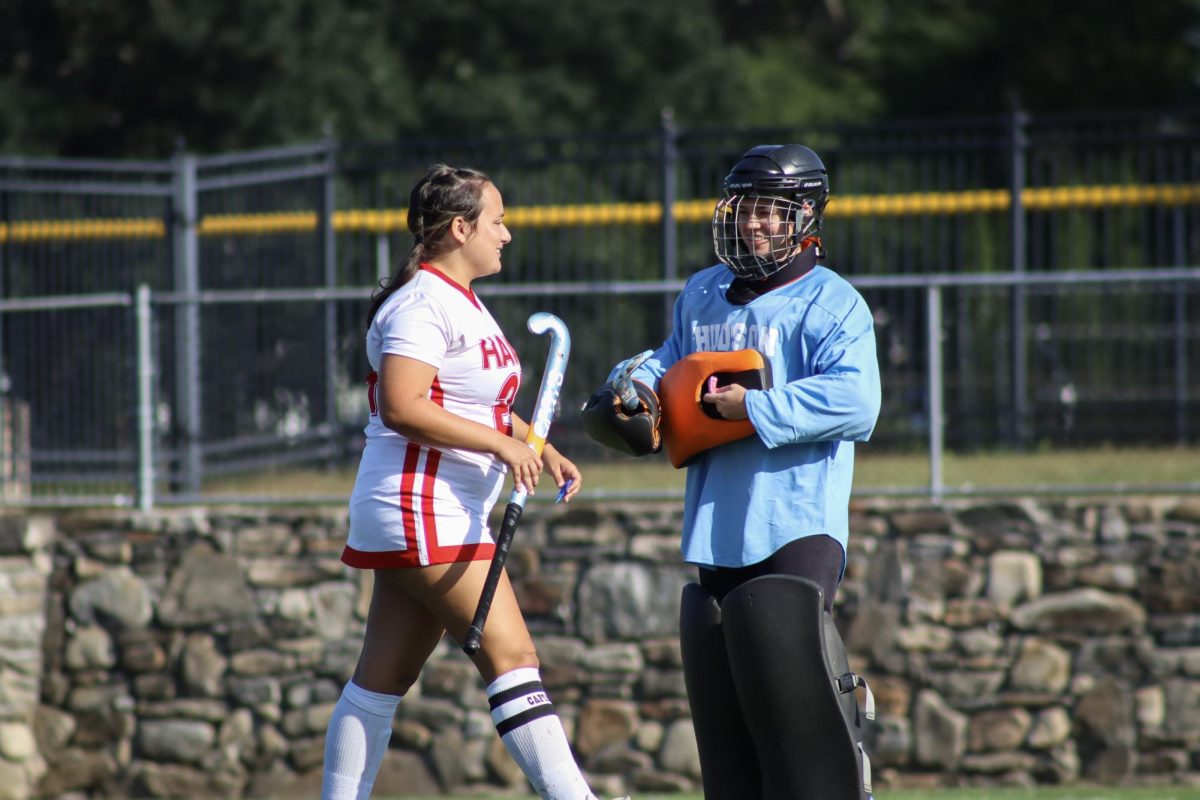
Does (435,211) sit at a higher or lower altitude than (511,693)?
higher

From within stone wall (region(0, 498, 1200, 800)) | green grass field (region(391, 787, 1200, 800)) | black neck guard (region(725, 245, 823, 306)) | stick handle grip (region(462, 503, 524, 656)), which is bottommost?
green grass field (region(391, 787, 1200, 800))

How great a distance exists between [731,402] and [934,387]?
4221 millimetres

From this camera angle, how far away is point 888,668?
7.96m

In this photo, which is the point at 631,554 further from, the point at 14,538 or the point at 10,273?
the point at 10,273

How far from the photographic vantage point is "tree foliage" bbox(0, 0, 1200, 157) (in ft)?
61.6

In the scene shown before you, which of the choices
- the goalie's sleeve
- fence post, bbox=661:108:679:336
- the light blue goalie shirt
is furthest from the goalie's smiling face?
fence post, bbox=661:108:679:336

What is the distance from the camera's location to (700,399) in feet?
13.8

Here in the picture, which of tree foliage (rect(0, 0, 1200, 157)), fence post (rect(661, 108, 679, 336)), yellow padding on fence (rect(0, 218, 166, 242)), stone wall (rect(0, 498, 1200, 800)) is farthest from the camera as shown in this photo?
tree foliage (rect(0, 0, 1200, 157))

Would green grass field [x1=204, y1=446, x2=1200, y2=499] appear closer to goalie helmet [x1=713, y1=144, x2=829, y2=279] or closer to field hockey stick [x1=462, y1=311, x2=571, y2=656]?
field hockey stick [x1=462, y1=311, x2=571, y2=656]

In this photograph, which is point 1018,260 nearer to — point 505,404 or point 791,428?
point 505,404

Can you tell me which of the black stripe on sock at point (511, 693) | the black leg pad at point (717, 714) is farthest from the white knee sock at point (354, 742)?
the black leg pad at point (717, 714)

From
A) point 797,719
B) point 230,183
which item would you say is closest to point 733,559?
point 797,719

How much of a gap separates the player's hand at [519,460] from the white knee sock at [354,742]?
2.31 ft

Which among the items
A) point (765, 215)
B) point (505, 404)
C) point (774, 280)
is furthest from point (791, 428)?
point (505, 404)
